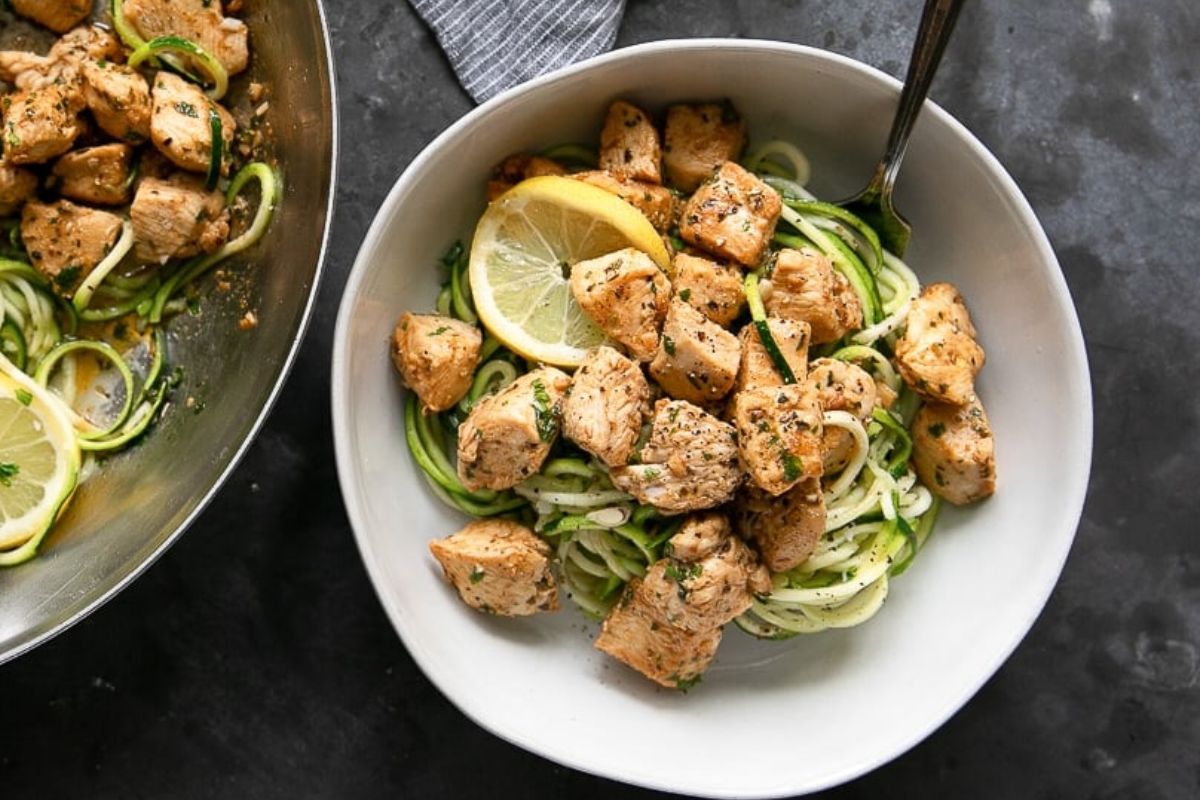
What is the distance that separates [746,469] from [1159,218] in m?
1.63

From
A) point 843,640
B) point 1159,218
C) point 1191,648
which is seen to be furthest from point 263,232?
point 1191,648

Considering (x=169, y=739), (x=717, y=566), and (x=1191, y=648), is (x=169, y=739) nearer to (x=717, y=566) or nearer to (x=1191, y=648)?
(x=717, y=566)

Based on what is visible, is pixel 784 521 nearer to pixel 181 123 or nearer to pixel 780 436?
pixel 780 436

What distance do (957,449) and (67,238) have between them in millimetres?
2500

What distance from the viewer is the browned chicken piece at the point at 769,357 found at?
8.88ft

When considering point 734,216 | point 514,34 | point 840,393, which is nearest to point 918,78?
point 734,216

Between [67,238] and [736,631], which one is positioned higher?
[67,238]

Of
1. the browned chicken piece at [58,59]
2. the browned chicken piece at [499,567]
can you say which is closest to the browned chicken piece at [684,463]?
the browned chicken piece at [499,567]

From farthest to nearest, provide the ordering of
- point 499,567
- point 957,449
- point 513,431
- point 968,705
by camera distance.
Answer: point 968,705, point 957,449, point 499,567, point 513,431

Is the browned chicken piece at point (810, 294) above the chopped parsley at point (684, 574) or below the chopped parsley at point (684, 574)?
above

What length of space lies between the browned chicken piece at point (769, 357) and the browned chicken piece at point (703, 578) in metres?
0.38

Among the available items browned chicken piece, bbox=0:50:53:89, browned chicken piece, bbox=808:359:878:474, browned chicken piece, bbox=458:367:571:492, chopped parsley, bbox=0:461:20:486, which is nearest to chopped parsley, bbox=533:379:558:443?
browned chicken piece, bbox=458:367:571:492

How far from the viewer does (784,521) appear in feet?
8.91

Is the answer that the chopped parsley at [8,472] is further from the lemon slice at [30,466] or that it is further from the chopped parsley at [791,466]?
the chopped parsley at [791,466]
